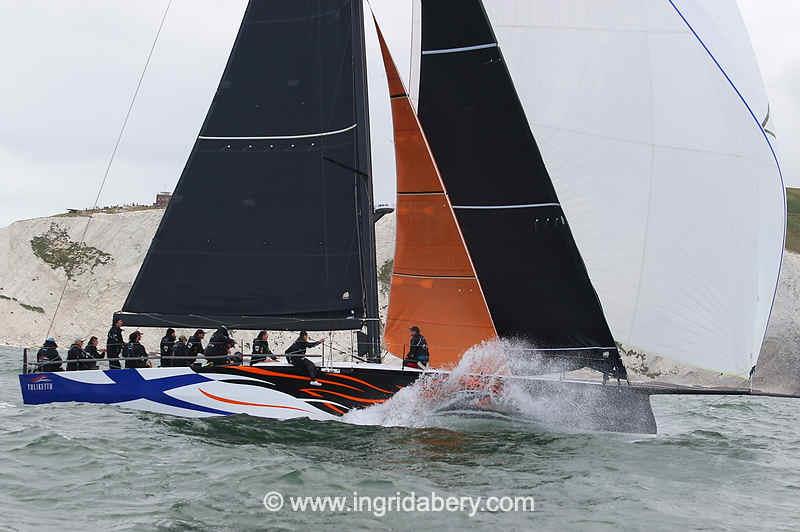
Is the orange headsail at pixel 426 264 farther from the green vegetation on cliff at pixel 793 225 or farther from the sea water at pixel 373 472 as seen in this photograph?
the green vegetation on cliff at pixel 793 225

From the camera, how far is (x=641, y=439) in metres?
14.6

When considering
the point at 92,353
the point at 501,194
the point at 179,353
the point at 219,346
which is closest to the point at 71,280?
the point at 92,353

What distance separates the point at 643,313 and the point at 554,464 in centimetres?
352

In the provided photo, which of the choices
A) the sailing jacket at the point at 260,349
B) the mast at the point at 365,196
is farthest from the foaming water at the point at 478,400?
the sailing jacket at the point at 260,349

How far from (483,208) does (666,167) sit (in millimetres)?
3049

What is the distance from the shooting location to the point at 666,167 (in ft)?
47.4

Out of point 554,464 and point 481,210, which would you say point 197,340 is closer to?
point 481,210

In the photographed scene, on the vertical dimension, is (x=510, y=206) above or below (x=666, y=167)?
below

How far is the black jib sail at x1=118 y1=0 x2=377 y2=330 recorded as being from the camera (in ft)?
49.5

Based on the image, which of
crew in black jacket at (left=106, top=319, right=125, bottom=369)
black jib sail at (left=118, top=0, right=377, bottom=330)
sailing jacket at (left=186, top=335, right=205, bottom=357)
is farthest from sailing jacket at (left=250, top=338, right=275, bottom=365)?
crew in black jacket at (left=106, top=319, right=125, bottom=369)

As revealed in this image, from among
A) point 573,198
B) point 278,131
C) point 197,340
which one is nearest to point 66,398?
point 197,340

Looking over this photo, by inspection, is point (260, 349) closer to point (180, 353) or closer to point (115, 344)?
point (180, 353)

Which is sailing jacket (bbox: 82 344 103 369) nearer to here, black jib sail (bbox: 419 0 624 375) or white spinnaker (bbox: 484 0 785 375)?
black jib sail (bbox: 419 0 624 375)

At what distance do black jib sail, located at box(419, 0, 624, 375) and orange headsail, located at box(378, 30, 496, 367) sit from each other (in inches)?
20.5
